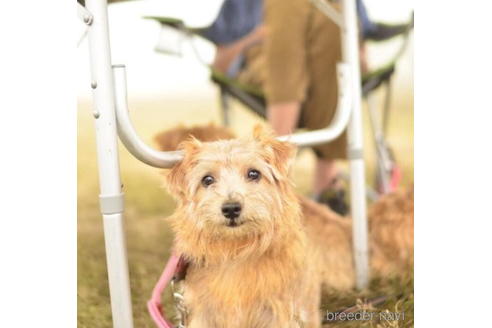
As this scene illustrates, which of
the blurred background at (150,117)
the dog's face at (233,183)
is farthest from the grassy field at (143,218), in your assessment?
the dog's face at (233,183)

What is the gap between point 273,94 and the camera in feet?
4.49

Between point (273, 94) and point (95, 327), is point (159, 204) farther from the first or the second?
point (273, 94)

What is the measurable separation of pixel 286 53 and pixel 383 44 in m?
0.23

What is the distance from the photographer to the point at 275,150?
2.71 feet

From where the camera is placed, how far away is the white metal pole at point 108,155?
0.80 metres

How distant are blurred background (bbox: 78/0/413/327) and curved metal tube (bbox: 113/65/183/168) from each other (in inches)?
1.6

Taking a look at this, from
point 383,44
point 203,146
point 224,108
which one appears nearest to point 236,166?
point 203,146


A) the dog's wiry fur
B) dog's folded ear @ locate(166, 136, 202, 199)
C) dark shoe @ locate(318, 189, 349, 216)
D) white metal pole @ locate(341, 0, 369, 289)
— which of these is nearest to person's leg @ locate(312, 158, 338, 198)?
dark shoe @ locate(318, 189, 349, 216)

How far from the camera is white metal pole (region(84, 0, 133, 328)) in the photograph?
0.80 metres

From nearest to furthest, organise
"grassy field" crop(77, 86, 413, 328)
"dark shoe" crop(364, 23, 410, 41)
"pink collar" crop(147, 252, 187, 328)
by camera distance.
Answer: "pink collar" crop(147, 252, 187, 328) → "grassy field" crop(77, 86, 413, 328) → "dark shoe" crop(364, 23, 410, 41)

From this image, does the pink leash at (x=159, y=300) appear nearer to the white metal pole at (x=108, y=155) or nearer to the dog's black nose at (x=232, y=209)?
the white metal pole at (x=108, y=155)

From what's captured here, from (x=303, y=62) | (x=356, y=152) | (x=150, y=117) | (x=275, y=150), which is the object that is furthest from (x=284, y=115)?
(x=275, y=150)

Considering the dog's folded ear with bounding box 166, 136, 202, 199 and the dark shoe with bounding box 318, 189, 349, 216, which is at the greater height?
the dog's folded ear with bounding box 166, 136, 202, 199

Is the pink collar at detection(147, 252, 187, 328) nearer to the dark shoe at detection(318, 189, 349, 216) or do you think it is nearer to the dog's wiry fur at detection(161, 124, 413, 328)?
the dog's wiry fur at detection(161, 124, 413, 328)
